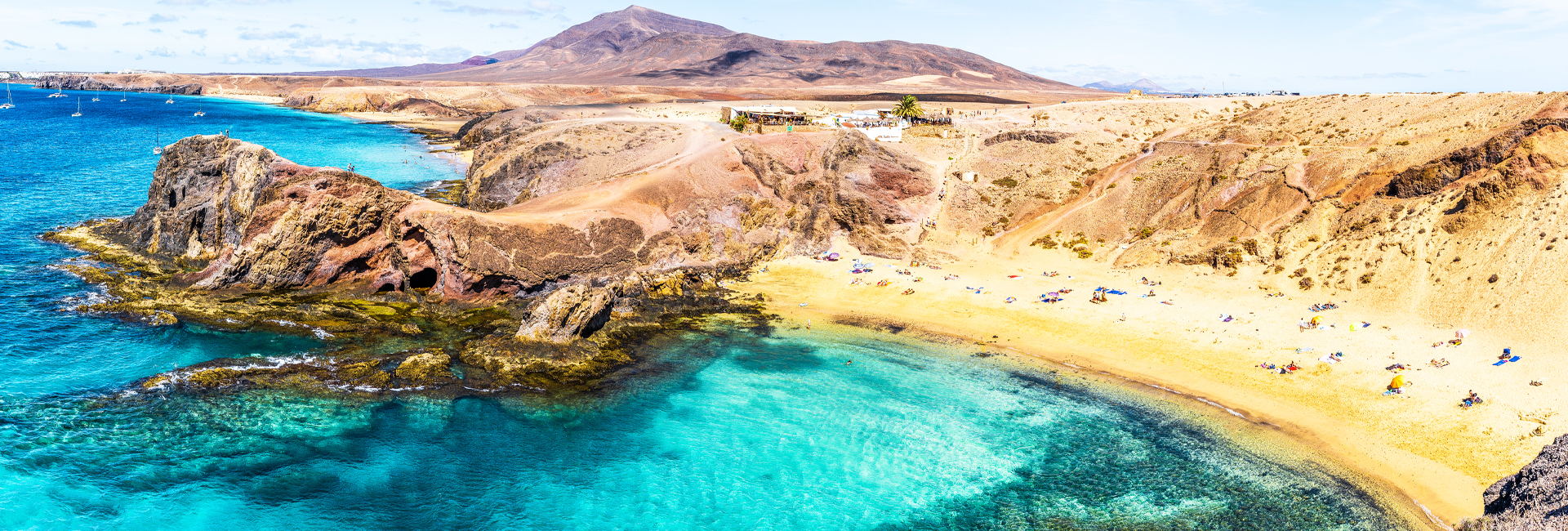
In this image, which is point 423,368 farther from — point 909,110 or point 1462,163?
point 909,110

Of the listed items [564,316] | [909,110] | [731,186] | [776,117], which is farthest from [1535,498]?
[776,117]

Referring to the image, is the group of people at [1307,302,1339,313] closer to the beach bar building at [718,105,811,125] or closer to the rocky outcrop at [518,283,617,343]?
the rocky outcrop at [518,283,617,343]

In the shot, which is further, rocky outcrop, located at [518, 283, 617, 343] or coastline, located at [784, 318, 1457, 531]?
rocky outcrop, located at [518, 283, 617, 343]

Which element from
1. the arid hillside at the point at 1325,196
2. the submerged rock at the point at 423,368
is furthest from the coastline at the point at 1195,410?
the submerged rock at the point at 423,368

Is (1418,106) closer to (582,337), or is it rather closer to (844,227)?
(844,227)

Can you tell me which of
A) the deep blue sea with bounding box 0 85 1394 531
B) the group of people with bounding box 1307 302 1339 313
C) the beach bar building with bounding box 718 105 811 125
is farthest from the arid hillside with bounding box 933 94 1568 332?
the beach bar building with bounding box 718 105 811 125

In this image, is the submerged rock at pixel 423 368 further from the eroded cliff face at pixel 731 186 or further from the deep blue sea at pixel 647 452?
the eroded cliff face at pixel 731 186
